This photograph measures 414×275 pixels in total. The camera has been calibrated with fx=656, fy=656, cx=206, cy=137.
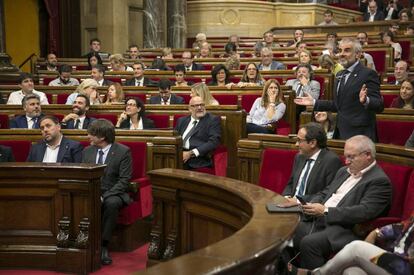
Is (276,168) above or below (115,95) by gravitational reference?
below

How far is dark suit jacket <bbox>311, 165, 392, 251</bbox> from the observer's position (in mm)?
3174

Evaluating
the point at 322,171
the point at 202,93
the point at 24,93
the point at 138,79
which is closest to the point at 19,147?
the point at 202,93

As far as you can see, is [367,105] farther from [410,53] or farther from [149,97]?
[410,53]

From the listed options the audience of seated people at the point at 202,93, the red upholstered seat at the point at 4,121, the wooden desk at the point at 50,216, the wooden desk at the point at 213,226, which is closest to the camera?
the wooden desk at the point at 213,226

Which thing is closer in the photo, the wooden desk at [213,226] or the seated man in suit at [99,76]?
the wooden desk at [213,226]

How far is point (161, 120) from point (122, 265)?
5.98 ft

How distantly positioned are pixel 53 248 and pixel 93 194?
17.2 inches

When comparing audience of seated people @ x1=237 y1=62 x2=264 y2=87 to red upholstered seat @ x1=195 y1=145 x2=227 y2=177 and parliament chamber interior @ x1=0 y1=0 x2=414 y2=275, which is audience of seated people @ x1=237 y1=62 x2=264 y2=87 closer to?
parliament chamber interior @ x1=0 y1=0 x2=414 y2=275

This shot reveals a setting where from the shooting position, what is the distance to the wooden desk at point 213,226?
171 centimetres

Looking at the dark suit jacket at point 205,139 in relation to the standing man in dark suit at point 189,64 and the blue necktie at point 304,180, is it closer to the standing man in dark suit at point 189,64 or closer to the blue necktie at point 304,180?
the blue necktie at point 304,180

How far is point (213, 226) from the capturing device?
321 centimetres

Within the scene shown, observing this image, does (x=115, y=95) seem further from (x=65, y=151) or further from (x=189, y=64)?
(x=189, y=64)

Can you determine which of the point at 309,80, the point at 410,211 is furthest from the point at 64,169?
the point at 309,80

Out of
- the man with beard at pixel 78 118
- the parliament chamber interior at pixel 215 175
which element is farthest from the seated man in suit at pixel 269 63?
the man with beard at pixel 78 118
